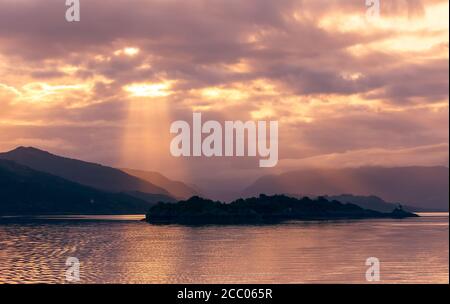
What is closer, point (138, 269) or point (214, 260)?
point (138, 269)

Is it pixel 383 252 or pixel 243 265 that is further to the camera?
pixel 383 252

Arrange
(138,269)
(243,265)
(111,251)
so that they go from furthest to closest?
1. (111,251)
2. (243,265)
3. (138,269)
